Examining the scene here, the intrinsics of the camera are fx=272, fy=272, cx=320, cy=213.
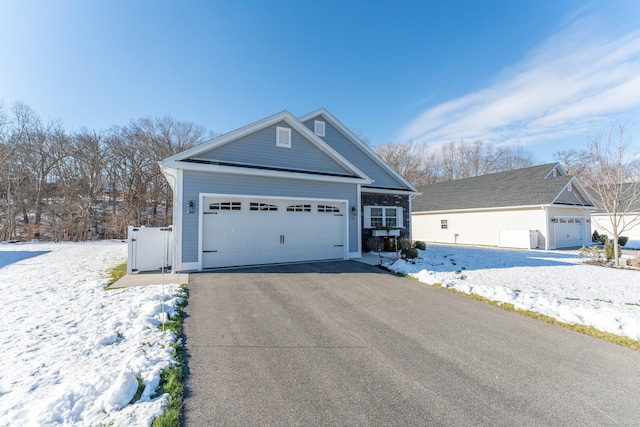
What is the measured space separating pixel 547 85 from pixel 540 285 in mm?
10449

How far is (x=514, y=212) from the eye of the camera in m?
18.0

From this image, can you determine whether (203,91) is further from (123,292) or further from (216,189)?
(123,292)

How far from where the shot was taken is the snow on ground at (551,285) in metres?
5.05

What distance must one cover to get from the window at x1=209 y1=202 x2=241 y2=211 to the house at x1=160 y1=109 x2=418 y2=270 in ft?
0.10

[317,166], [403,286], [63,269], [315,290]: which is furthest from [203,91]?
[403,286]

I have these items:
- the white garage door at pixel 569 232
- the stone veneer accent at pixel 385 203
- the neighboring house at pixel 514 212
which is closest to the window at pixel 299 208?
the stone veneer accent at pixel 385 203

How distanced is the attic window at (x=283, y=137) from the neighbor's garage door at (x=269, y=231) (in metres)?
2.23

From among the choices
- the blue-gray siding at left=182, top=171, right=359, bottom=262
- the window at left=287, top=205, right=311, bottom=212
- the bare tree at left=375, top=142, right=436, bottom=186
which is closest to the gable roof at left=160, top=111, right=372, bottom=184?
the blue-gray siding at left=182, top=171, right=359, bottom=262

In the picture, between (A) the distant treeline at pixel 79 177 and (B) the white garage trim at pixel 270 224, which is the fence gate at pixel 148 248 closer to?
(B) the white garage trim at pixel 270 224

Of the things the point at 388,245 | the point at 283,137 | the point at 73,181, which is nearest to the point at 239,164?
the point at 283,137

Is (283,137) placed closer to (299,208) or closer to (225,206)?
(299,208)

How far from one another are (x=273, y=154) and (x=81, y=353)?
311 inches

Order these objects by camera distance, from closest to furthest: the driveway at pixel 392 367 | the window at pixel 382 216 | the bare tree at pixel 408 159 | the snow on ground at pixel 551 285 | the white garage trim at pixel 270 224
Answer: the driveway at pixel 392 367 → the snow on ground at pixel 551 285 → the white garage trim at pixel 270 224 → the window at pixel 382 216 → the bare tree at pixel 408 159

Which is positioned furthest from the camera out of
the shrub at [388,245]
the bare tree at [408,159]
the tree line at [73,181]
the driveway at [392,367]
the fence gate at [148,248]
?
the bare tree at [408,159]
